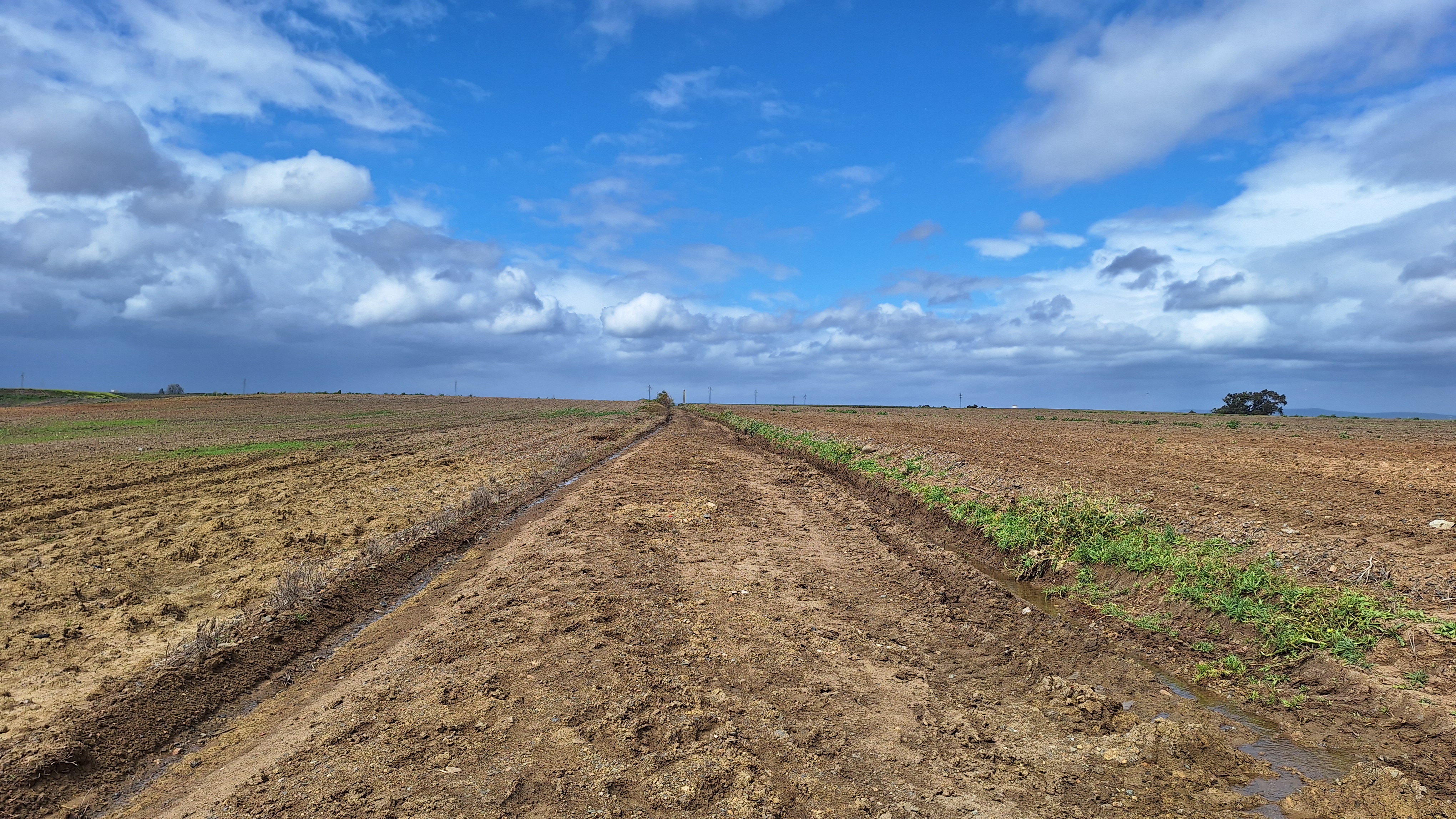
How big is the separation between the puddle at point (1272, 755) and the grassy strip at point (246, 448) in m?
26.3

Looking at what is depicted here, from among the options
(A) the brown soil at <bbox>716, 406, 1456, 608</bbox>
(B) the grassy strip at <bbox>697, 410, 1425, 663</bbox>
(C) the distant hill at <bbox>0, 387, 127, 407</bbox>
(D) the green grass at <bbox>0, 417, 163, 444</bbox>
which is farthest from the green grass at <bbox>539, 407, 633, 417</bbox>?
(B) the grassy strip at <bbox>697, 410, 1425, 663</bbox>

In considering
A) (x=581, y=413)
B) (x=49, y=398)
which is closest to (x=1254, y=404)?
(x=581, y=413)

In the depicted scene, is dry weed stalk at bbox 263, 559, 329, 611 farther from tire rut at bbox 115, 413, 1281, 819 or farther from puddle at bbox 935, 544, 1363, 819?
puddle at bbox 935, 544, 1363, 819

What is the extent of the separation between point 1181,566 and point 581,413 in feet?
197

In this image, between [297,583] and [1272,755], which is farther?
[297,583]

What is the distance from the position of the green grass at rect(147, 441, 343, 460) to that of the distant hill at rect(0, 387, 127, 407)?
4930 centimetres

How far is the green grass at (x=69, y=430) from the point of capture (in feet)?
93.4

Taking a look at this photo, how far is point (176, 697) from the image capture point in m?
5.57

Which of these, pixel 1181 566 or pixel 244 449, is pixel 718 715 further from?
pixel 244 449

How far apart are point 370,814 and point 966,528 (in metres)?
10.1

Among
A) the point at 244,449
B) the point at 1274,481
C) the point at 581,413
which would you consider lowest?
the point at 244,449

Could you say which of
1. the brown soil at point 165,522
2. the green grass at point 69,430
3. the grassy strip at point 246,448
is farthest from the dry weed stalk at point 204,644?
the green grass at point 69,430

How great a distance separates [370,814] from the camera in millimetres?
3891

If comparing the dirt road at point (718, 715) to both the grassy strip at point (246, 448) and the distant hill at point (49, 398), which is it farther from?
the distant hill at point (49, 398)
